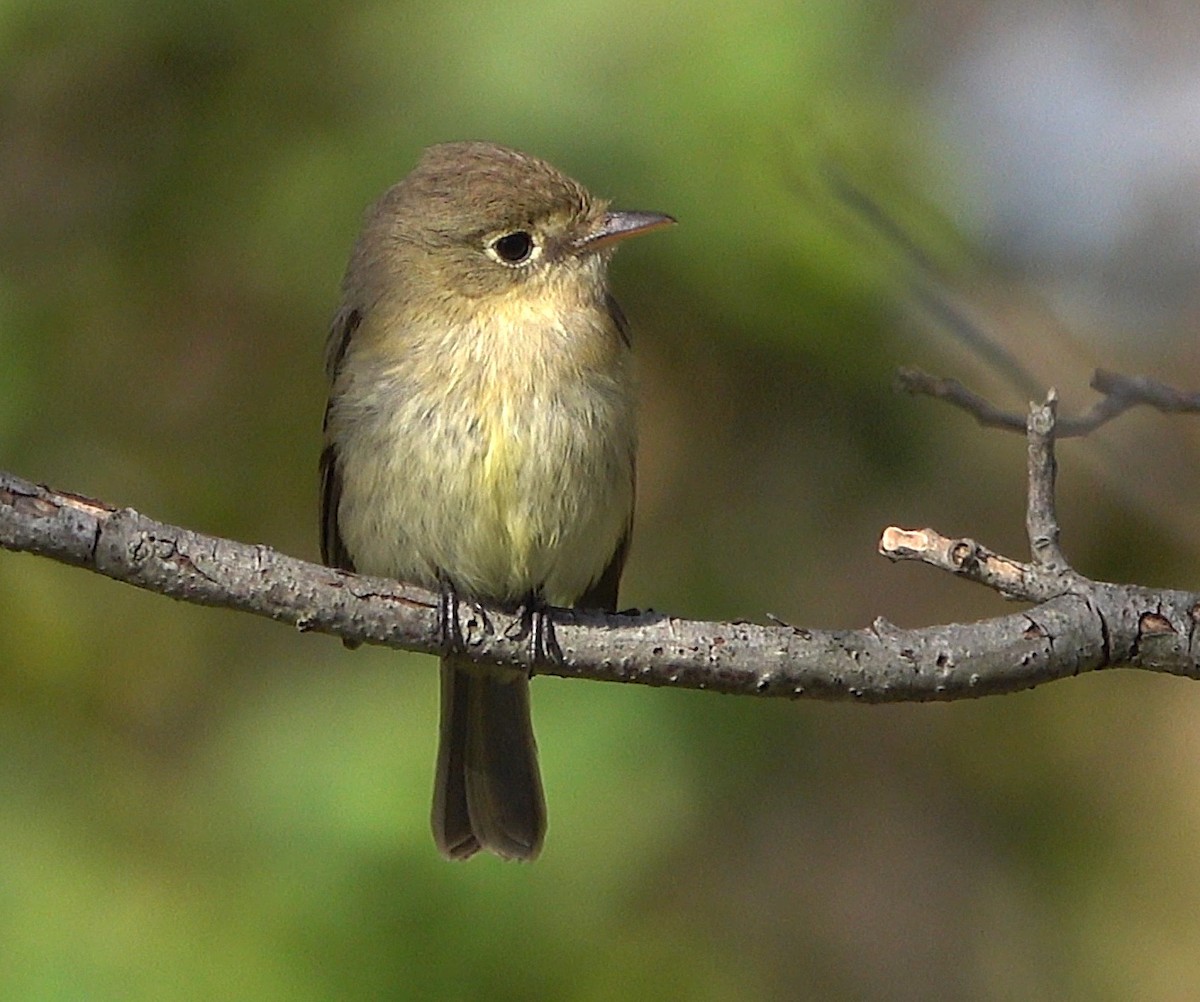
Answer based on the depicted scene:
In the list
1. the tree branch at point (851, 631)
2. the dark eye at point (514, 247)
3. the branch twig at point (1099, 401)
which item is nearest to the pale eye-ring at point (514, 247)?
the dark eye at point (514, 247)

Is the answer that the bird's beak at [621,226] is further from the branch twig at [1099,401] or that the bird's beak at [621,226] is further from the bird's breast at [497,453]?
the branch twig at [1099,401]

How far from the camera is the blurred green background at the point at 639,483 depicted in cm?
405

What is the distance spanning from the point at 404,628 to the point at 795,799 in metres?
2.37

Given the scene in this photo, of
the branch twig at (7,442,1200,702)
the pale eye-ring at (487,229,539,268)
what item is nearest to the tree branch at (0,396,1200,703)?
the branch twig at (7,442,1200,702)

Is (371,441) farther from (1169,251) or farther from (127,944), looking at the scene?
Result: (1169,251)

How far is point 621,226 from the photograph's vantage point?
4223 millimetres

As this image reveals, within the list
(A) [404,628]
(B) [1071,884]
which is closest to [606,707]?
(A) [404,628]

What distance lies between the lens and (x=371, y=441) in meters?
4.22

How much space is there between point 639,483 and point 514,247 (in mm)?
868

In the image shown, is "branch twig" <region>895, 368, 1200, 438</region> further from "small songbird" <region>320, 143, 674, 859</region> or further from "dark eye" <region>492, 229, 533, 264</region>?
"dark eye" <region>492, 229, 533, 264</region>

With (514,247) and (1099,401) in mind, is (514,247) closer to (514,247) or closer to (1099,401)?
(514,247)

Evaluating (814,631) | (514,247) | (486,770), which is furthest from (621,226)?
(486,770)

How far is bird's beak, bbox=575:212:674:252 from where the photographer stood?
4184 mm

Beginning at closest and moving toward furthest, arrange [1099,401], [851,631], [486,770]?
[1099,401] < [851,631] < [486,770]
